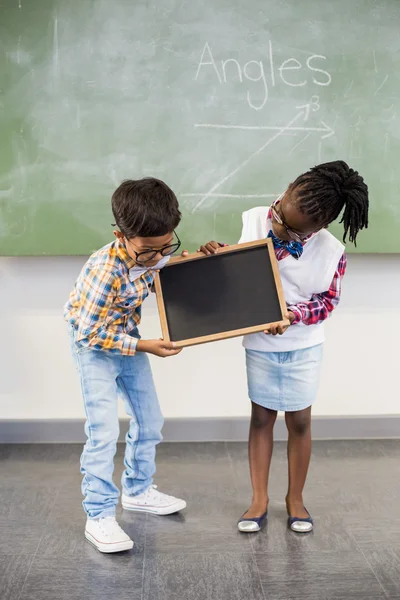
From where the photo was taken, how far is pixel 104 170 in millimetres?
3086

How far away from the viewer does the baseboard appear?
335 cm

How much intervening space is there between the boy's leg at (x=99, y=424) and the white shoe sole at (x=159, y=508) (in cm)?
27

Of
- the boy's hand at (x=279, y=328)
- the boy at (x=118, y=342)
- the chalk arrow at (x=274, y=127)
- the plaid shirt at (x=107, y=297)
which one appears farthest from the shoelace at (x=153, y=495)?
the chalk arrow at (x=274, y=127)

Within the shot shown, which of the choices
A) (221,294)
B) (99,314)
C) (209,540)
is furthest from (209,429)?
(99,314)

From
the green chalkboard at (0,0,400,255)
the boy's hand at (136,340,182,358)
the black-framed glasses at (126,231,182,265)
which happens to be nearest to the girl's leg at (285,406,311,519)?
the boy's hand at (136,340,182,358)

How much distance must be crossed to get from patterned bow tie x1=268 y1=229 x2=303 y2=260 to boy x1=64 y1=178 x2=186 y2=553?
0.33 metres

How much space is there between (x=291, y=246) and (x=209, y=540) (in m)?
1.00

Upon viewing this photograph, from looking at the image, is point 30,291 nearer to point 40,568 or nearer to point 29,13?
point 29,13

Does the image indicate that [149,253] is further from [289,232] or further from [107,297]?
[289,232]

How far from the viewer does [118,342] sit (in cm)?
214

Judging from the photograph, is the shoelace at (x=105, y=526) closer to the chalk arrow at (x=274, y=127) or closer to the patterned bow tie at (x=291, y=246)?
the patterned bow tie at (x=291, y=246)

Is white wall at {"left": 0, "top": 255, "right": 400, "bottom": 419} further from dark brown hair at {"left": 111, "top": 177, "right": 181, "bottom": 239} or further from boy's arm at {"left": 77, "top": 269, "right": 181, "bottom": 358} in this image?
dark brown hair at {"left": 111, "top": 177, "right": 181, "bottom": 239}

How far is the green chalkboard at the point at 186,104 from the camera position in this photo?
9.89 feet

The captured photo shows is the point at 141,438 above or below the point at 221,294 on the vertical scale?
below
